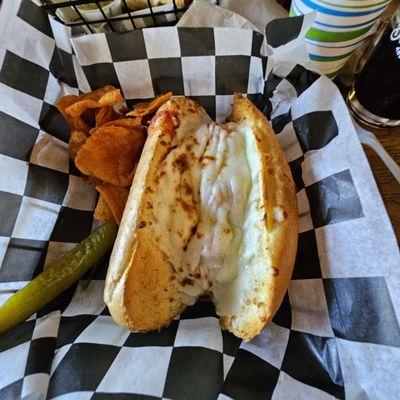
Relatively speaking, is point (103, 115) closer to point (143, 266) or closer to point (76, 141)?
point (76, 141)

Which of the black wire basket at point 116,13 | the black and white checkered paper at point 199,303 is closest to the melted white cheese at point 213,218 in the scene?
the black and white checkered paper at point 199,303

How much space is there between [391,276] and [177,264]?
56 cm

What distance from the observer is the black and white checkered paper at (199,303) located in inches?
33.5

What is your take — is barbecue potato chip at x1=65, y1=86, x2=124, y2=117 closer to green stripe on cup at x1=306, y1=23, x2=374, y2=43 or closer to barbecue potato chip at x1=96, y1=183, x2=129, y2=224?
barbecue potato chip at x1=96, y1=183, x2=129, y2=224

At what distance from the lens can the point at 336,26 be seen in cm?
109

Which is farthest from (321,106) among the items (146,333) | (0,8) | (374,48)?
(0,8)

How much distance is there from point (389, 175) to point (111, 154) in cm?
100

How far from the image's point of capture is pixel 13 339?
104 centimetres

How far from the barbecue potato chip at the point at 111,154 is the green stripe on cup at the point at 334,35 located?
723 millimetres

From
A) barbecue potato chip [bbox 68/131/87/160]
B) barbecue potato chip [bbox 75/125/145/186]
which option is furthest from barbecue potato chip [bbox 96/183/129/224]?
barbecue potato chip [bbox 68/131/87/160]

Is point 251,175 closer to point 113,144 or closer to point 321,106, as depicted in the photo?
point 321,106

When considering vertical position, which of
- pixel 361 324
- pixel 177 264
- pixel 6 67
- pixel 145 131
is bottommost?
pixel 361 324

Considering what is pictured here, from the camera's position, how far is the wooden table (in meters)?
1.10

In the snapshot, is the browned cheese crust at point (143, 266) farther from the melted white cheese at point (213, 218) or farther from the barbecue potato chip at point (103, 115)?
the barbecue potato chip at point (103, 115)
